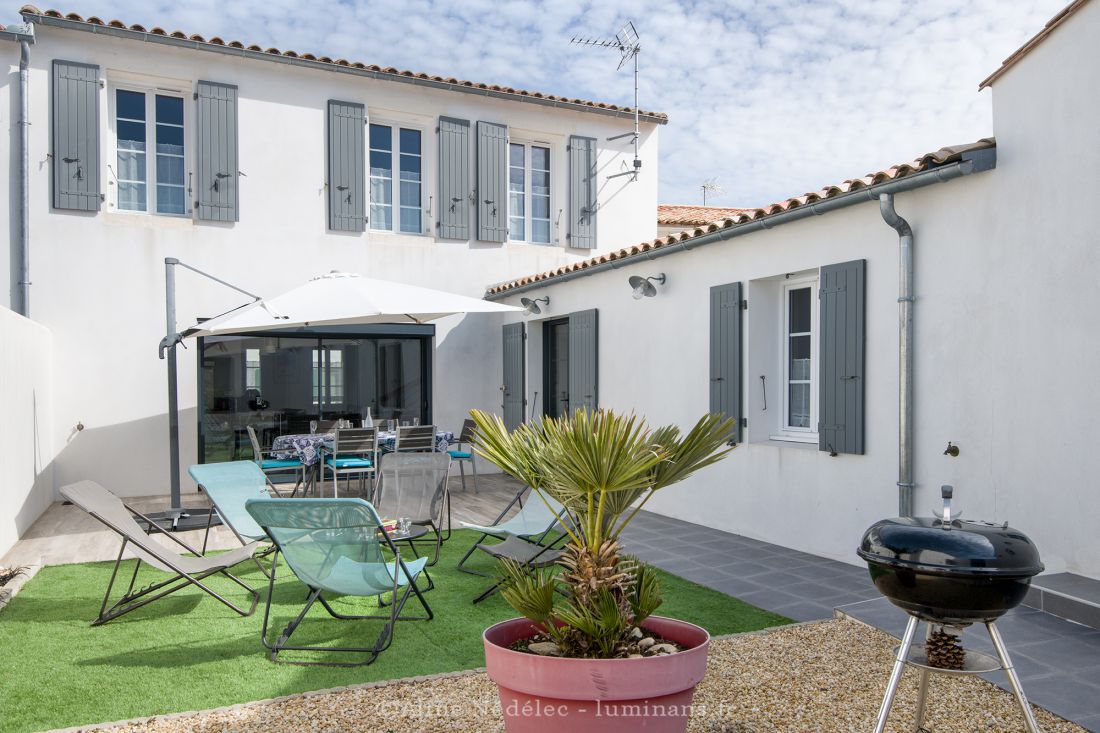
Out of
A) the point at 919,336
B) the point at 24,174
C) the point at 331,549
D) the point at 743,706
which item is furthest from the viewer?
the point at 24,174

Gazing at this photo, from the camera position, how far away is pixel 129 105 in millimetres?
9812

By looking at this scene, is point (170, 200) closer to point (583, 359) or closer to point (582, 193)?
point (583, 359)

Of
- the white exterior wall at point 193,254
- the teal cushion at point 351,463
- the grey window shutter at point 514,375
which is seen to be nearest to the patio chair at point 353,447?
the teal cushion at point 351,463

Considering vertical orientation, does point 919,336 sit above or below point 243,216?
below

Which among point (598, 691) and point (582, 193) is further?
point (582, 193)

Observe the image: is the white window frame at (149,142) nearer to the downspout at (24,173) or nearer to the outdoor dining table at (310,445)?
the downspout at (24,173)

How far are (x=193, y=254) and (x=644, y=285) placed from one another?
5598 millimetres

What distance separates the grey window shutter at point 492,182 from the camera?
11.3m

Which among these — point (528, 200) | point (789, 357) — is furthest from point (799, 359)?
point (528, 200)

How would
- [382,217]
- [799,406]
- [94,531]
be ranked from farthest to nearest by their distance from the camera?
[382,217] → [94,531] → [799,406]

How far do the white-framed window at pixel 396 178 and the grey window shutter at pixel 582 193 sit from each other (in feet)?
7.25

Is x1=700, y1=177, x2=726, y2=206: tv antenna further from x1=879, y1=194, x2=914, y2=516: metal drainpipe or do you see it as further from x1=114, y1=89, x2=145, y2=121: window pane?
x1=879, y1=194, x2=914, y2=516: metal drainpipe

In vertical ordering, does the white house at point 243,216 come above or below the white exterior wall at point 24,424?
above

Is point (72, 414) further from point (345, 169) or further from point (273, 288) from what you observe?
point (345, 169)
